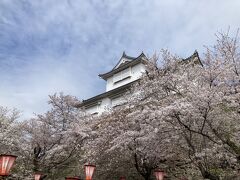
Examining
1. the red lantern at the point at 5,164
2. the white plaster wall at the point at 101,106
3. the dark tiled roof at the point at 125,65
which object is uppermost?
the dark tiled roof at the point at 125,65

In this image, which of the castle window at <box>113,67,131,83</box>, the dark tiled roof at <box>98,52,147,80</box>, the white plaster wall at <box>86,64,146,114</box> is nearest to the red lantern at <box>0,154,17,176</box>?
the white plaster wall at <box>86,64,146,114</box>

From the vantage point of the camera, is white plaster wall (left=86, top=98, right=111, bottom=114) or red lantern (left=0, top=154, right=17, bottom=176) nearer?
red lantern (left=0, top=154, right=17, bottom=176)

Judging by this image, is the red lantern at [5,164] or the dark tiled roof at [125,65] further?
the dark tiled roof at [125,65]

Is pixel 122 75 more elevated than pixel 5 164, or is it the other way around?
pixel 122 75

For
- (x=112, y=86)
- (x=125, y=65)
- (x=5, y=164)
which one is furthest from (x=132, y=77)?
(x=5, y=164)

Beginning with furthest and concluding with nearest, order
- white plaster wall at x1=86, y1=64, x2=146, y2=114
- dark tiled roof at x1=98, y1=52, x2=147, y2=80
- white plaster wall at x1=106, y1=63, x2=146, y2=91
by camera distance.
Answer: white plaster wall at x1=86, y1=64, x2=146, y2=114, white plaster wall at x1=106, y1=63, x2=146, y2=91, dark tiled roof at x1=98, y1=52, x2=147, y2=80

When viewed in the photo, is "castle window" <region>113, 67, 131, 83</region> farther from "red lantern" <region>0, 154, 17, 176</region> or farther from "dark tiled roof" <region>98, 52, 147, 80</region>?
"red lantern" <region>0, 154, 17, 176</region>

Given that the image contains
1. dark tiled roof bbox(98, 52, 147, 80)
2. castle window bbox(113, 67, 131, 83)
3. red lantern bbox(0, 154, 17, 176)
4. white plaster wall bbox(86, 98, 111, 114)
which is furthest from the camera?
white plaster wall bbox(86, 98, 111, 114)

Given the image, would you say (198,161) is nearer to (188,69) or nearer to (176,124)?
(176,124)

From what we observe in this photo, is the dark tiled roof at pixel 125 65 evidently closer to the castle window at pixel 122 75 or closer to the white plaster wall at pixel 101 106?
the castle window at pixel 122 75

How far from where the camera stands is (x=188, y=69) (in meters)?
12.7

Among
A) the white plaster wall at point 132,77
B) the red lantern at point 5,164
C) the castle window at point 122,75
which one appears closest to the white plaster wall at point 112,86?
the white plaster wall at point 132,77

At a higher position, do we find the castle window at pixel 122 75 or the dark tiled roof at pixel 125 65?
the dark tiled roof at pixel 125 65

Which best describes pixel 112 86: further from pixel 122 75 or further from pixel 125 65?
pixel 125 65
